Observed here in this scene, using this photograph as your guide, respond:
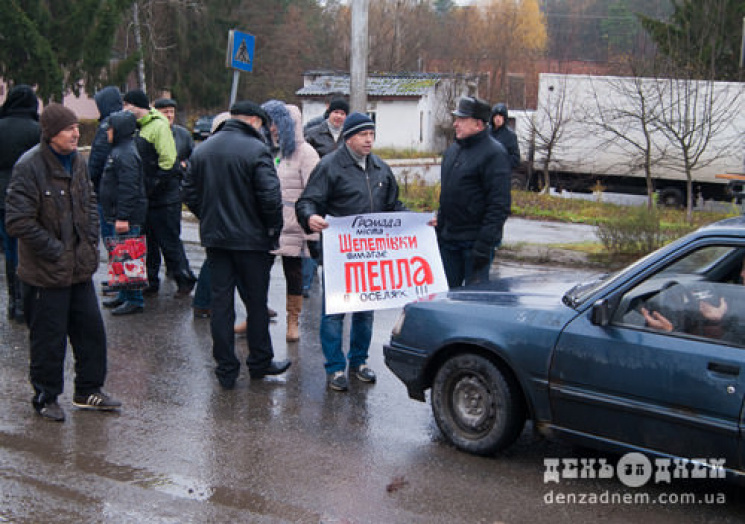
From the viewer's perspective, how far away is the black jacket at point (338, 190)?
6.02 metres

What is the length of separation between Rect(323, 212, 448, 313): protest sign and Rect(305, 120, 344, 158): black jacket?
352 cm

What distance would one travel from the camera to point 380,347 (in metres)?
7.27

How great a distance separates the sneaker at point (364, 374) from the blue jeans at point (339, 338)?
7 cm

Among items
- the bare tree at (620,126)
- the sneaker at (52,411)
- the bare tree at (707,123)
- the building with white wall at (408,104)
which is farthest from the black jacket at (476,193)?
the building with white wall at (408,104)

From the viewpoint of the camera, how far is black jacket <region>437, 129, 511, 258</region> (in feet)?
20.8

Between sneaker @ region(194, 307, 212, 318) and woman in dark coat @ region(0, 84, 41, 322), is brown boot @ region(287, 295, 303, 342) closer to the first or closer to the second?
sneaker @ region(194, 307, 212, 318)

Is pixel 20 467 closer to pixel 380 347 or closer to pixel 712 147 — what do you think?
pixel 380 347

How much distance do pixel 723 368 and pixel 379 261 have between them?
2.72 m

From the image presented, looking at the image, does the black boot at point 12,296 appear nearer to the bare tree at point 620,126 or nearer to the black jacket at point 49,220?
the black jacket at point 49,220

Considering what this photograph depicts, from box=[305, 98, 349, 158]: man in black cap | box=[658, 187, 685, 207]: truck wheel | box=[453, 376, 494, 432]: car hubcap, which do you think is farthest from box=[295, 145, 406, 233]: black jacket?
box=[658, 187, 685, 207]: truck wheel

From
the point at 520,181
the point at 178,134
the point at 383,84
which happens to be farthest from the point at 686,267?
the point at 383,84

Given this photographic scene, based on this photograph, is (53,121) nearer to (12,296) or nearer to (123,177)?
(123,177)

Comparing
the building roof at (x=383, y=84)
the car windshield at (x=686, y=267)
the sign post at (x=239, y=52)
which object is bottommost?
the car windshield at (x=686, y=267)

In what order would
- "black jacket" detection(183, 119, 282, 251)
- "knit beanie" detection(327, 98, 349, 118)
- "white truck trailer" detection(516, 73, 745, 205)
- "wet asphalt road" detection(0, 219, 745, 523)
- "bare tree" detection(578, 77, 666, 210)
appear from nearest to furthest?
"wet asphalt road" detection(0, 219, 745, 523) < "black jacket" detection(183, 119, 282, 251) < "knit beanie" detection(327, 98, 349, 118) < "bare tree" detection(578, 77, 666, 210) < "white truck trailer" detection(516, 73, 745, 205)
